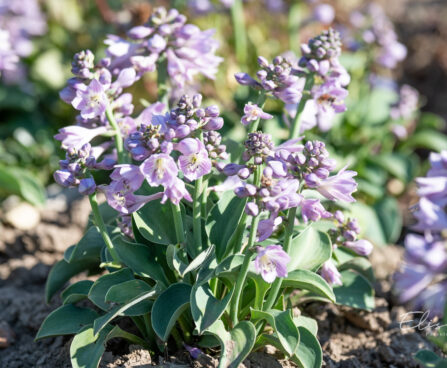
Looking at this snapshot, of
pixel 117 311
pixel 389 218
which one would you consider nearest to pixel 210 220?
pixel 117 311

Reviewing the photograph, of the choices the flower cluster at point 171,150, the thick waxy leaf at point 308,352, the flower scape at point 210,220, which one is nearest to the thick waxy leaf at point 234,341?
the flower scape at point 210,220

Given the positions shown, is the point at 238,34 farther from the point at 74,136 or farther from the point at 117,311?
the point at 117,311

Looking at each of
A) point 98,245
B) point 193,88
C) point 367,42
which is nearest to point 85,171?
point 98,245

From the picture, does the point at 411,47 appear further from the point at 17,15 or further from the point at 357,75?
the point at 17,15

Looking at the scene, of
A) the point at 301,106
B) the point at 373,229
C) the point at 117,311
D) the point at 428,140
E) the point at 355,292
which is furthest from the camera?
the point at 428,140

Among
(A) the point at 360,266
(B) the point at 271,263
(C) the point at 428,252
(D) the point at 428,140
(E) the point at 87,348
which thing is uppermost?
(C) the point at 428,252
